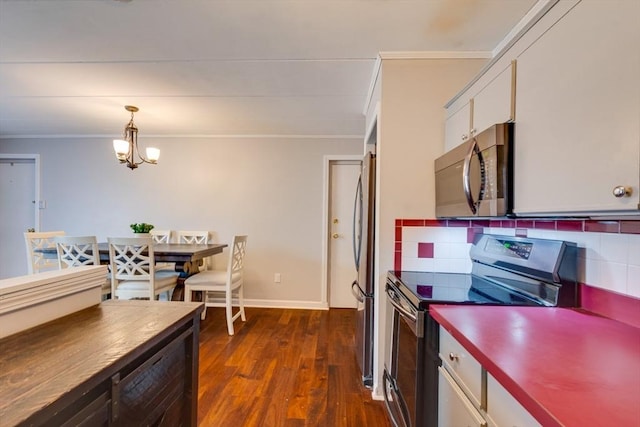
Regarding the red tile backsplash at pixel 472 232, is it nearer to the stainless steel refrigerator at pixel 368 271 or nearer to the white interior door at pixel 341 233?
the stainless steel refrigerator at pixel 368 271

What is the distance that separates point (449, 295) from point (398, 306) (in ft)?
0.89

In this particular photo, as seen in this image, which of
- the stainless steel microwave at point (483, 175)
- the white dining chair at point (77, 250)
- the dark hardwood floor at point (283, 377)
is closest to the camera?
the stainless steel microwave at point (483, 175)

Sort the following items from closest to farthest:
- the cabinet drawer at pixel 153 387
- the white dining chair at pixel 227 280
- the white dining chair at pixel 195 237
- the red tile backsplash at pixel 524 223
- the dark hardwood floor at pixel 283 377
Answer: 1. the cabinet drawer at pixel 153 387
2. the red tile backsplash at pixel 524 223
3. the dark hardwood floor at pixel 283 377
4. the white dining chair at pixel 227 280
5. the white dining chair at pixel 195 237

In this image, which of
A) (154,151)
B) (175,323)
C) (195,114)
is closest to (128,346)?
(175,323)

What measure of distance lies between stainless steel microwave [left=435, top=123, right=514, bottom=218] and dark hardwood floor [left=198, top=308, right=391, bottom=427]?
4.42ft

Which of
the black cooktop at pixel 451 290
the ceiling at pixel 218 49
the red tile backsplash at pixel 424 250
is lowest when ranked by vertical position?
the black cooktop at pixel 451 290

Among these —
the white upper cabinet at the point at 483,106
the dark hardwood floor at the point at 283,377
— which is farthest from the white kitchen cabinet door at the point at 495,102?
the dark hardwood floor at the point at 283,377

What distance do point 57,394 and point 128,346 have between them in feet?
0.78

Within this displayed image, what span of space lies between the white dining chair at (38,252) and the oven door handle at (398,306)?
311 cm

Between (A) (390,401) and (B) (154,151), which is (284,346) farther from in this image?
(B) (154,151)

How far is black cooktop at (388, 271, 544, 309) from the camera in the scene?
1180 mm

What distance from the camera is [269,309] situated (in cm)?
365

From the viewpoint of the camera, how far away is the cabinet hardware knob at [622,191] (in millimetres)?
660

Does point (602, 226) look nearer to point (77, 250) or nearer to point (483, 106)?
point (483, 106)
